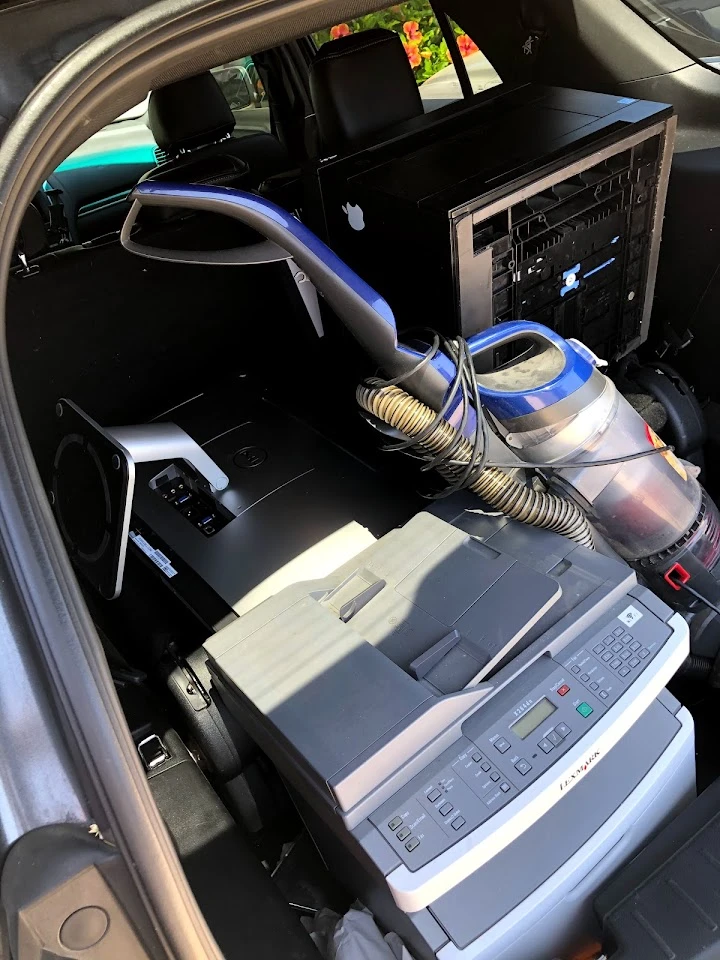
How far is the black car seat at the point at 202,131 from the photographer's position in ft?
6.59

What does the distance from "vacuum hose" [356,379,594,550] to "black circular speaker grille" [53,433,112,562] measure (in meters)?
0.48

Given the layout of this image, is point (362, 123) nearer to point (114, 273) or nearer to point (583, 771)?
point (114, 273)

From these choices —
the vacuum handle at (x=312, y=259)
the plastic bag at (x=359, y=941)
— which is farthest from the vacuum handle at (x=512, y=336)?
the plastic bag at (x=359, y=941)

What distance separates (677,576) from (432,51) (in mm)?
2190

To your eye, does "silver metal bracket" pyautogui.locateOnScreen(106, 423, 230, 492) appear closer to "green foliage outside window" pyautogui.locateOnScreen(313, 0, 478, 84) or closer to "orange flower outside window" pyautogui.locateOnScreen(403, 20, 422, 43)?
"green foliage outside window" pyautogui.locateOnScreen(313, 0, 478, 84)

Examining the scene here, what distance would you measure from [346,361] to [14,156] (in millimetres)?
896

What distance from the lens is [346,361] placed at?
1.52 m

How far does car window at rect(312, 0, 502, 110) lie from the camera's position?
2.09 meters

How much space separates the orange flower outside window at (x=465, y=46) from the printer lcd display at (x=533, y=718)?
1.87 meters

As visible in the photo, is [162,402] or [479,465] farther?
[162,402]

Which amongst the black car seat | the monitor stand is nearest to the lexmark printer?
the monitor stand

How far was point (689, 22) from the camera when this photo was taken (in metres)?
1.62

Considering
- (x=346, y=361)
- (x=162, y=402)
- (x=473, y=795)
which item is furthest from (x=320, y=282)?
(x=162, y=402)

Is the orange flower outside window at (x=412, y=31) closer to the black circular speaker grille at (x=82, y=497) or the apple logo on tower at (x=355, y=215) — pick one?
the apple logo on tower at (x=355, y=215)
